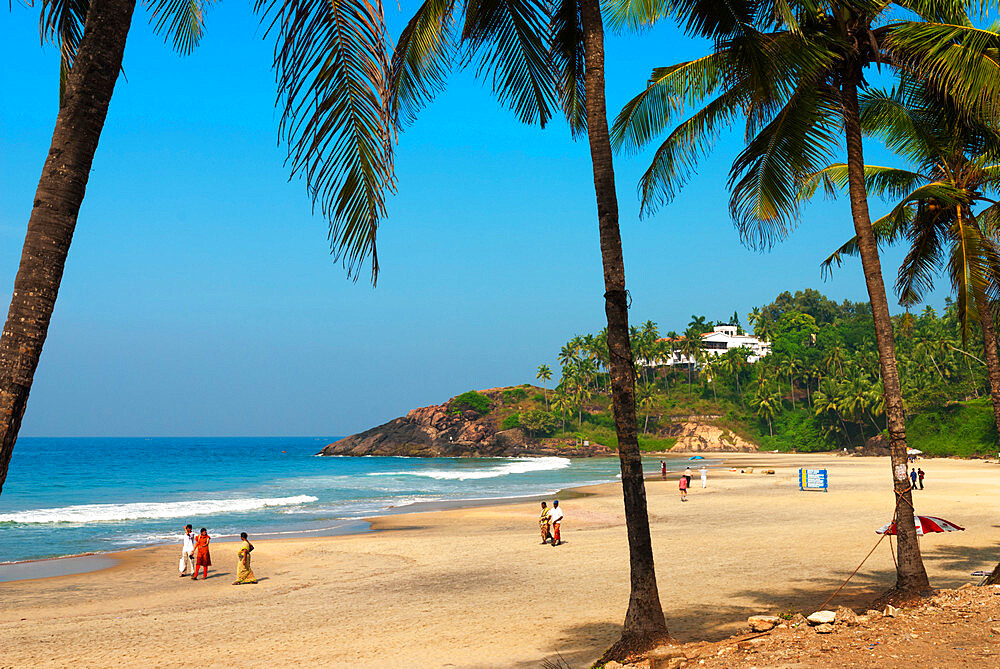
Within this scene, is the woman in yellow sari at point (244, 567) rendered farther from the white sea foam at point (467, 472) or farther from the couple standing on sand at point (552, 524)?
the white sea foam at point (467, 472)

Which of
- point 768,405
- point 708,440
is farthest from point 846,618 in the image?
point 768,405

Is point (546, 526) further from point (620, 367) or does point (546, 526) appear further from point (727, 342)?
point (727, 342)

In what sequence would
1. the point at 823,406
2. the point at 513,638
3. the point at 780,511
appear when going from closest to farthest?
the point at 513,638, the point at 780,511, the point at 823,406

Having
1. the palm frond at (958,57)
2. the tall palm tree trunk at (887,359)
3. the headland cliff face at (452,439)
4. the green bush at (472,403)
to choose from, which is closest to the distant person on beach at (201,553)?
the tall palm tree trunk at (887,359)

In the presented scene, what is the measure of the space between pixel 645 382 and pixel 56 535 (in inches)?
4195

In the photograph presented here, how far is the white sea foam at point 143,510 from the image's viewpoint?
37.2 m

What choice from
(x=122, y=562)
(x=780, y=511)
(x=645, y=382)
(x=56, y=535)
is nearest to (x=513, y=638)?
(x=122, y=562)

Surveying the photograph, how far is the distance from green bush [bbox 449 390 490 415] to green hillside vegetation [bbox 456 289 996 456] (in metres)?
0.42

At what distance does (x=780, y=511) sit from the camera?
27.9m

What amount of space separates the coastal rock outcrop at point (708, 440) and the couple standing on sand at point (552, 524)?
9032 cm

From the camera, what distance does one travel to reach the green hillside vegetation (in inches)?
3071

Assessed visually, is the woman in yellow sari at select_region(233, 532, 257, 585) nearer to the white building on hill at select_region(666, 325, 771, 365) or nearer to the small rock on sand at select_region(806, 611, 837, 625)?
the small rock on sand at select_region(806, 611, 837, 625)

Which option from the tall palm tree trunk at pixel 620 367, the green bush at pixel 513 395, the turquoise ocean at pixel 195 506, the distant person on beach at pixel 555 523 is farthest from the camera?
the green bush at pixel 513 395

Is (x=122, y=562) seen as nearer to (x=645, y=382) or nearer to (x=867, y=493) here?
(x=867, y=493)
